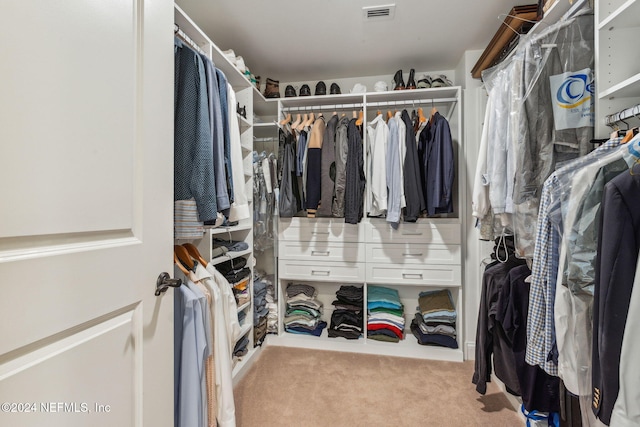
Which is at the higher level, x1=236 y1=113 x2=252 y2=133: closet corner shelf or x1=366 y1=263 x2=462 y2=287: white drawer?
x1=236 y1=113 x2=252 y2=133: closet corner shelf

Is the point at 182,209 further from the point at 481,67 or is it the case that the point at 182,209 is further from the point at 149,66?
the point at 481,67

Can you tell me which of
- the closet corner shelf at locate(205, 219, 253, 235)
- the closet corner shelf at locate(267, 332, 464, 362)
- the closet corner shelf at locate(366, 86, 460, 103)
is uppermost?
the closet corner shelf at locate(366, 86, 460, 103)

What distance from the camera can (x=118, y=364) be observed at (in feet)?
2.28

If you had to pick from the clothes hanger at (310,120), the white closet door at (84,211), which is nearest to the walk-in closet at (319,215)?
the white closet door at (84,211)

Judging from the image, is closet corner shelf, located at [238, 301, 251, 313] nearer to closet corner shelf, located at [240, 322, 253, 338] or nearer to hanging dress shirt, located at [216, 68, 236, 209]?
closet corner shelf, located at [240, 322, 253, 338]

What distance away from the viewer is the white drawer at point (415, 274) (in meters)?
2.22

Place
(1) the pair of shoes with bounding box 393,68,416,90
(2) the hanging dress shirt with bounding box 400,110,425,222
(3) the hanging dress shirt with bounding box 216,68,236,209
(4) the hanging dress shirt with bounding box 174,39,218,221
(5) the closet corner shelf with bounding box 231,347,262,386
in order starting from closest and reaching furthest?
1. (4) the hanging dress shirt with bounding box 174,39,218,221
2. (3) the hanging dress shirt with bounding box 216,68,236,209
3. (5) the closet corner shelf with bounding box 231,347,262,386
4. (2) the hanging dress shirt with bounding box 400,110,425,222
5. (1) the pair of shoes with bounding box 393,68,416,90

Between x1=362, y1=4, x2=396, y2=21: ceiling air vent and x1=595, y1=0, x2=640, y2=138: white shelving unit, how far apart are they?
3.49 ft

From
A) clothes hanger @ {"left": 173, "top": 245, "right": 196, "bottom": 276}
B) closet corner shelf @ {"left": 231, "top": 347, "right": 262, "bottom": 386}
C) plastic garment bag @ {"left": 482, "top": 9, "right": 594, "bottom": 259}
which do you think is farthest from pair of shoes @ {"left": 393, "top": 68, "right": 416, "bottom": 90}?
closet corner shelf @ {"left": 231, "top": 347, "right": 262, "bottom": 386}

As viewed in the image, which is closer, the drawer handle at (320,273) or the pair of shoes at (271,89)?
the drawer handle at (320,273)

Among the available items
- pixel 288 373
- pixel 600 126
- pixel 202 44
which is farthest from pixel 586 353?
pixel 202 44

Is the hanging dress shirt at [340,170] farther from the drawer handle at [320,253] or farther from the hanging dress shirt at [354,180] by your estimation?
the drawer handle at [320,253]

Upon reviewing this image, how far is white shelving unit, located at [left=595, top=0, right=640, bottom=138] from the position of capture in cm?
95

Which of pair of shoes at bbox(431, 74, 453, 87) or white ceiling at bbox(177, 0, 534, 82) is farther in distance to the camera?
pair of shoes at bbox(431, 74, 453, 87)
